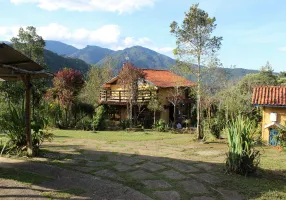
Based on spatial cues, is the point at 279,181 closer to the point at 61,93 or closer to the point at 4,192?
A: the point at 4,192

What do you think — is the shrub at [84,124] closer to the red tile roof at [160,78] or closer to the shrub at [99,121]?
the shrub at [99,121]

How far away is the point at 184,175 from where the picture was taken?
6.06m

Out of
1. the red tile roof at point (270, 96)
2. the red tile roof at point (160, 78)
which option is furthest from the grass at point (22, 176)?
the red tile roof at point (160, 78)

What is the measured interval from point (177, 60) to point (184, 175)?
7341 mm

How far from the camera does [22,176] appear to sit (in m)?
5.13

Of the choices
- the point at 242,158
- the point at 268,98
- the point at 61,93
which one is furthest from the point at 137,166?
the point at 61,93

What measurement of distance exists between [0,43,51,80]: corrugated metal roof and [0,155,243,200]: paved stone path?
79.2 inches

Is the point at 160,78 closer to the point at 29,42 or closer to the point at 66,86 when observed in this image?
the point at 66,86

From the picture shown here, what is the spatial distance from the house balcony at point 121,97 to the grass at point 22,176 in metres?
13.9

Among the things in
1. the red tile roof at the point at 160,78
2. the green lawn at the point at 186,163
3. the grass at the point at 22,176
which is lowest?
the green lawn at the point at 186,163

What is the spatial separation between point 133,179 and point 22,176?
2060 mm

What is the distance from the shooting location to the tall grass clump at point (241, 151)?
6.31 metres

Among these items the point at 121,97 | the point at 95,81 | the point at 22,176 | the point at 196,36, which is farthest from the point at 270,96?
the point at 95,81

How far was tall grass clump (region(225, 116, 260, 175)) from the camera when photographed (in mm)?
6312
